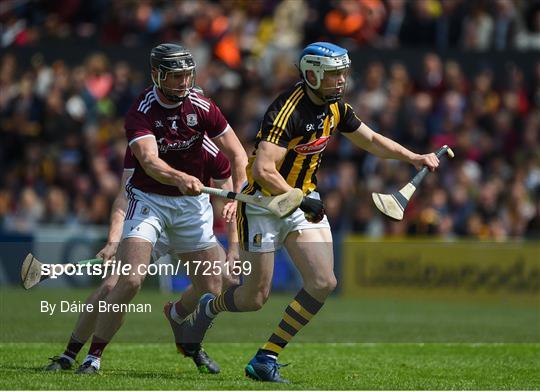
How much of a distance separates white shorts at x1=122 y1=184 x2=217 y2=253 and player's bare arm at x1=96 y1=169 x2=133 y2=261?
0.45 ft

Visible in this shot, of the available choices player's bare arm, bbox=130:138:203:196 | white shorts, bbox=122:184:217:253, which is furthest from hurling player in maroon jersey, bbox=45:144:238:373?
player's bare arm, bbox=130:138:203:196

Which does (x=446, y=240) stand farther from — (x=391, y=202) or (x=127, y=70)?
(x=391, y=202)

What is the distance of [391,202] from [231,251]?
1.22m

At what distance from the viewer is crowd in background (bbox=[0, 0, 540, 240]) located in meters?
17.1

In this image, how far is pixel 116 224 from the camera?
862 centimetres

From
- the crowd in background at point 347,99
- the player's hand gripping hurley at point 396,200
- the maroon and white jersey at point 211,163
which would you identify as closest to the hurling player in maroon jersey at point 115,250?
the maroon and white jersey at point 211,163

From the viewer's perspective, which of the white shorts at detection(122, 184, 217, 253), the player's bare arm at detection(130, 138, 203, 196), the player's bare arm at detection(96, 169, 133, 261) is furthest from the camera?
the player's bare arm at detection(96, 169, 133, 261)

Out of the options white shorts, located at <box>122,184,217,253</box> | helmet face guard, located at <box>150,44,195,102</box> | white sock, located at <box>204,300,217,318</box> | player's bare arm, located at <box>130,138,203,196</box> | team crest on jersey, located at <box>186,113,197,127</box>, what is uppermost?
helmet face guard, located at <box>150,44,195,102</box>

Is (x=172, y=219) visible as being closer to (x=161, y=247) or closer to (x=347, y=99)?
(x=161, y=247)

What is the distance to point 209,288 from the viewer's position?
8609 millimetres

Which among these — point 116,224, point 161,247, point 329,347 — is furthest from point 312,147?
point 329,347

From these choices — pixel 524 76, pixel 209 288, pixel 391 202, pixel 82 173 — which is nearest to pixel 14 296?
pixel 82 173

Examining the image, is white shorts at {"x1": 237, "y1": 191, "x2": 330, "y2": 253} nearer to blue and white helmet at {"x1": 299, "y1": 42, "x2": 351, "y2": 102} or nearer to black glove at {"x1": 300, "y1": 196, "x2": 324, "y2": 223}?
black glove at {"x1": 300, "y1": 196, "x2": 324, "y2": 223}

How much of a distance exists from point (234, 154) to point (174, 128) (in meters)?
0.48
